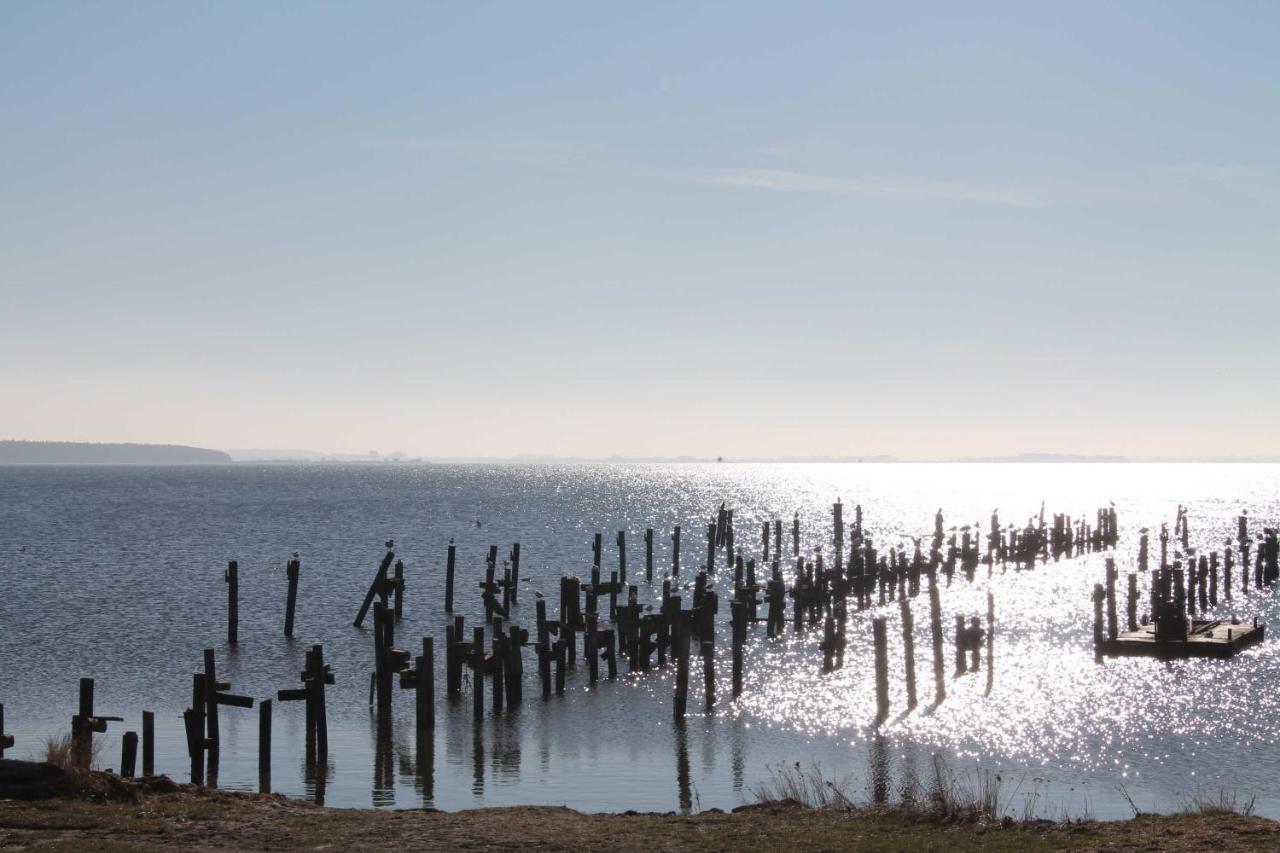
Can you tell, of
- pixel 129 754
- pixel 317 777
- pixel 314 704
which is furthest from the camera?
pixel 314 704

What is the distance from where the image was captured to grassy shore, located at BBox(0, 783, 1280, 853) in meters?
14.0

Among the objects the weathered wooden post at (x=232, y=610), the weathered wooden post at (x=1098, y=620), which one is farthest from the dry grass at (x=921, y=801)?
the weathered wooden post at (x=232, y=610)

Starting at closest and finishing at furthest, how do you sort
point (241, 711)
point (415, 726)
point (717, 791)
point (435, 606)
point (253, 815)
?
point (253, 815), point (717, 791), point (415, 726), point (241, 711), point (435, 606)

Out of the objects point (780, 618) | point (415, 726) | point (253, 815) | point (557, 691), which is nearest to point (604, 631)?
point (557, 691)

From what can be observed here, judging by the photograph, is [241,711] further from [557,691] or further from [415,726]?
[557,691]

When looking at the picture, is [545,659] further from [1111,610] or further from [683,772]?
[1111,610]

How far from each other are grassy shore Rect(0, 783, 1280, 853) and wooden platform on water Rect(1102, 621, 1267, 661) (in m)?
22.3

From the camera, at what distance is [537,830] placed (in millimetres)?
15250

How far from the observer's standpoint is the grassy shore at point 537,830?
45.9 feet

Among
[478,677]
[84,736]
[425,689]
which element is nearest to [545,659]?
[478,677]

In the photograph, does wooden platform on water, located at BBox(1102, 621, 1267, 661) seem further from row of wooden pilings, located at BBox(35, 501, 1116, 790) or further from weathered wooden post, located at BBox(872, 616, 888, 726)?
Result: weathered wooden post, located at BBox(872, 616, 888, 726)

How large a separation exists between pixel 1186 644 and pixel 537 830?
27482 mm

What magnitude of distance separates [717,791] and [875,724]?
23.5ft

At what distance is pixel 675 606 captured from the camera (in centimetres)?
3017
